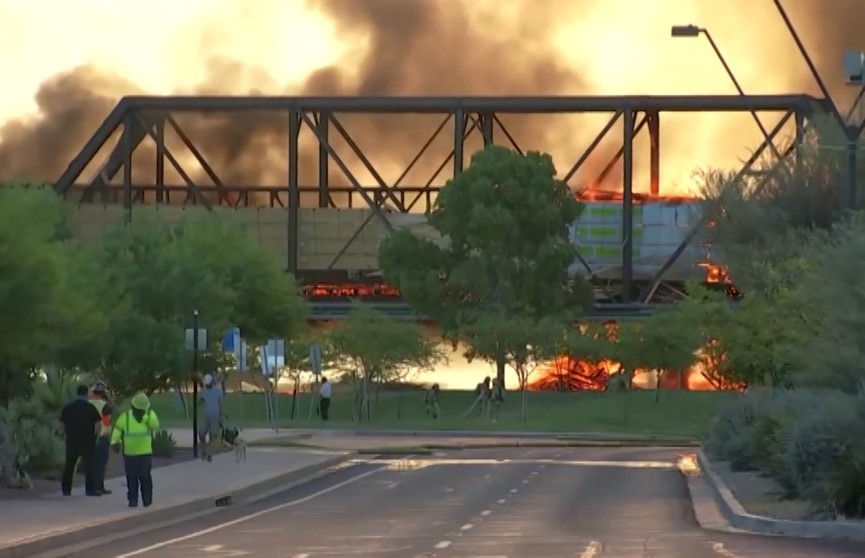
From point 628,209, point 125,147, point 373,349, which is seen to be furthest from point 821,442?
point 125,147

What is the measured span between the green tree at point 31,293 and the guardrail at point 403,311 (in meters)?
59.5

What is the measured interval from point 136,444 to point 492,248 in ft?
199

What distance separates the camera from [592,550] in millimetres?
22344

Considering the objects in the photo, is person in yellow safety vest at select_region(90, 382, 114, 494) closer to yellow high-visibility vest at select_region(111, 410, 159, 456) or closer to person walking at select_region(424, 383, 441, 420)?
yellow high-visibility vest at select_region(111, 410, 159, 456)

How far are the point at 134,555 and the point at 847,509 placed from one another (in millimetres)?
9407

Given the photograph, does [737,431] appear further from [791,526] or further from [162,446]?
[791,526]

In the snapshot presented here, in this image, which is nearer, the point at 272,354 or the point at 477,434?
the point at 272,354

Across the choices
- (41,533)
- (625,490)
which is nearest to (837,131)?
(625,490)

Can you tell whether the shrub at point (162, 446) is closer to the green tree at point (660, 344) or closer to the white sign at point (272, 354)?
the white sign at point (272, 354)

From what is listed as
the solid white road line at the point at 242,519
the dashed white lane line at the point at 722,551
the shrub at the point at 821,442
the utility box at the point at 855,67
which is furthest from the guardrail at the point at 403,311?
the dashed white lane line at the point at 722,551

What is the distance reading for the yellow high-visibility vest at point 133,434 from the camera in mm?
28297

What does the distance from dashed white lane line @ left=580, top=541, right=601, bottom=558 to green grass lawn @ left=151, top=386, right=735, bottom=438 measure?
41.4 meters

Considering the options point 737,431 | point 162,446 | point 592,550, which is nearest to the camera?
point 592,550

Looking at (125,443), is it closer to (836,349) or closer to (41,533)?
(41,533)
